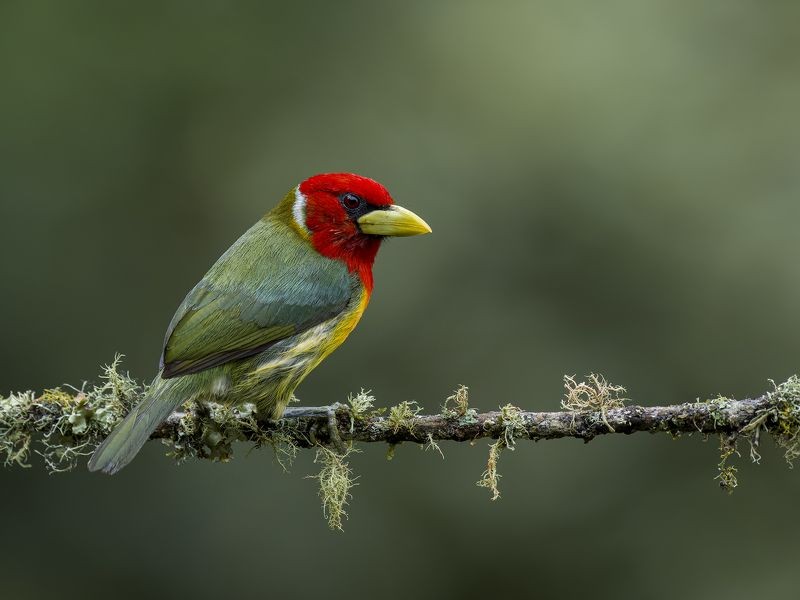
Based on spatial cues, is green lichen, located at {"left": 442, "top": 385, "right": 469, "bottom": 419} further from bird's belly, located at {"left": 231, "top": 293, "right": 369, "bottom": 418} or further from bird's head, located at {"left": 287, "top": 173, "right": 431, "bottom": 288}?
bird's head, located at {"left": 287, "top": 173, "right": 431, "bottom": 288}

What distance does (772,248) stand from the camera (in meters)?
5.20

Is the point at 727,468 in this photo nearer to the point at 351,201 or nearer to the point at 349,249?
the point at 349,249

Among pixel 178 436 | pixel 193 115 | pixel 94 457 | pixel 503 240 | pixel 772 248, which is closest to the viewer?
pixel 94 457

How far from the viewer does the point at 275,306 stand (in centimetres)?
373

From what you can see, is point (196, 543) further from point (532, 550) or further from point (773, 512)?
point (773, 512)

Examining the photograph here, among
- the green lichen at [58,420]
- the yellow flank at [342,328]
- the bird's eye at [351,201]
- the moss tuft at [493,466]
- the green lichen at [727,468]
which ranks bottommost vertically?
the green lichen at [58,420]

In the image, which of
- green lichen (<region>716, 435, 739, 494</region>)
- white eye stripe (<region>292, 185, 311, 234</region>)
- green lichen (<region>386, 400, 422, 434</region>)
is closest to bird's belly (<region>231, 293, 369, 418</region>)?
white eye stripe (<region>292, 185, 311, 234</region>)

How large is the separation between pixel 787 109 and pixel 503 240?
5.75ft

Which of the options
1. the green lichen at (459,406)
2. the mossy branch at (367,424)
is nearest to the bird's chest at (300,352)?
the mossy branch at (367,424)

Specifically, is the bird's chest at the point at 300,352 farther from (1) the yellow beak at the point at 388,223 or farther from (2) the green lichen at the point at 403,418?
(2) the green lichen at the point at 403,418

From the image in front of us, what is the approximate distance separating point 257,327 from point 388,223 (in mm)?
746

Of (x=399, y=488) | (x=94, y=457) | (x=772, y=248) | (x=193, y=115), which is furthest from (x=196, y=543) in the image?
(x=772, y=248)

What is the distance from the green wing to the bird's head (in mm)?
74

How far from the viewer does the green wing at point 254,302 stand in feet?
11.7
